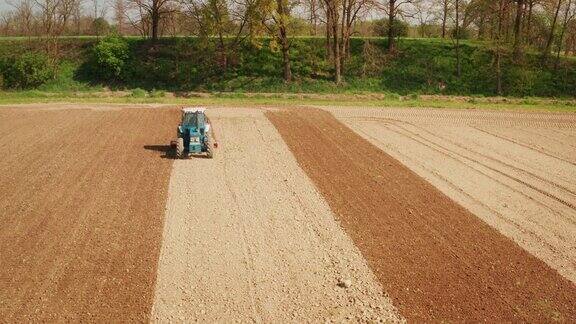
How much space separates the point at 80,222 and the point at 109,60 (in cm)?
3303

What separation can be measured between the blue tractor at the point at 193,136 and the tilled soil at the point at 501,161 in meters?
8.09

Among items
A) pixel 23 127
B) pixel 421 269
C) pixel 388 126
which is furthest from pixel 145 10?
pixel 421 269

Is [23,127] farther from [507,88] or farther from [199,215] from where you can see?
[507,88]

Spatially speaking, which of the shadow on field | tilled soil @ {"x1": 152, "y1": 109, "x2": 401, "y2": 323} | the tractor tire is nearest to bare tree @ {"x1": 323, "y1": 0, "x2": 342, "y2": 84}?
the shadow on field

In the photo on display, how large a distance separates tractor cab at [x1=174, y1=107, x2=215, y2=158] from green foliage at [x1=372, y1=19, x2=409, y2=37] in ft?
117

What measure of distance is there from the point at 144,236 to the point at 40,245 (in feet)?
7.92

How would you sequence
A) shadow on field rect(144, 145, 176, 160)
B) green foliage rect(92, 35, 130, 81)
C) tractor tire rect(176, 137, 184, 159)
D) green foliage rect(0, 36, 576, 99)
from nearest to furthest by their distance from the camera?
tractor tire rect(176, 137, 184, 159)
shadow on field rect(144, 145, 176, 160)
green foliage rect(0, 36, 576, 99)
green foliage rect(92, 35, 130, 81)

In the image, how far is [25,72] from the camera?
42.1 meters

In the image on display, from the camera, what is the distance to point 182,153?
63.4 ft

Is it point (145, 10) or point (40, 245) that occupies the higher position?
point (145, 10)

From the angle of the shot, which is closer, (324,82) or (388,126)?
(388,126)

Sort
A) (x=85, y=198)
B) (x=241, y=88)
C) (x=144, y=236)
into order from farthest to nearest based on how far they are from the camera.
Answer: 1. (x=241, y=88)
2. (x=85, y=198)
3. (x=144, y=236)

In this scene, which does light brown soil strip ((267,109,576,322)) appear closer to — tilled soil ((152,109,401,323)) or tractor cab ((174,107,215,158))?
tilled soil ((152,109,401,323))

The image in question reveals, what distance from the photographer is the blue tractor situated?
62.8 ft
